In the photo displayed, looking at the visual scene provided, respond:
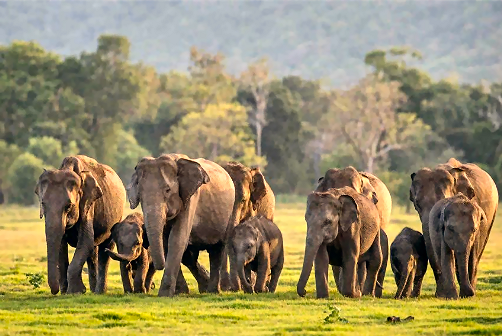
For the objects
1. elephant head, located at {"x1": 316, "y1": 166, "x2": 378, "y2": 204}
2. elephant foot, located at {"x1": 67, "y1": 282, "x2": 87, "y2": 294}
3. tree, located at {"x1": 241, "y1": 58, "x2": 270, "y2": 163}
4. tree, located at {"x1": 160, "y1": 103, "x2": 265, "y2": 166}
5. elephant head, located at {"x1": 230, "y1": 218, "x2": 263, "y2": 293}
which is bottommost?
elephant foot, located at {"x1": 67, "y1": 282, "x2": 87, "y2": 294}

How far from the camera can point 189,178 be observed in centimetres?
1856

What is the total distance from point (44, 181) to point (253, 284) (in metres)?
4.86

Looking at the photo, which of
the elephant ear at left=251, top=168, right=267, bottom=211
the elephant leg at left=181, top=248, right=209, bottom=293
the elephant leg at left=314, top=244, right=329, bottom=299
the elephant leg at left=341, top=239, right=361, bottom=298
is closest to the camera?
the elephant leg at left=314, top=244, right=329, bottom=299

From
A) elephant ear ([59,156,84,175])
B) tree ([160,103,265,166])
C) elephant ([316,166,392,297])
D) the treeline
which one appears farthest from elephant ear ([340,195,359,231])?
tree ([160,103,265,166])

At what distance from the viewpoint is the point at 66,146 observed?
8012 centimetres

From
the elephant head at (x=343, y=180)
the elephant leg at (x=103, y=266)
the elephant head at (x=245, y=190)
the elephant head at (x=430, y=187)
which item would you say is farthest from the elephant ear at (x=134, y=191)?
the elephant head at (x=430, y=187)

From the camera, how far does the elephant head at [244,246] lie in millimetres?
19250

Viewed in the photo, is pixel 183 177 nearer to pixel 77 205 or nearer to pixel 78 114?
pixel 77 205

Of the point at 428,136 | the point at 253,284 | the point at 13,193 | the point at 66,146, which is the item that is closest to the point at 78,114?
the point at 66,146

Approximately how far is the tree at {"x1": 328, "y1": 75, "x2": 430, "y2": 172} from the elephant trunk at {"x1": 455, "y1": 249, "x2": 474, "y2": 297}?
6101cm

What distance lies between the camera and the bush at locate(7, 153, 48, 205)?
68.8 m

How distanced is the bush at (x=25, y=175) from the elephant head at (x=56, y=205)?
5061cm

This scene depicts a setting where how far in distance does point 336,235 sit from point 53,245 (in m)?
4.21

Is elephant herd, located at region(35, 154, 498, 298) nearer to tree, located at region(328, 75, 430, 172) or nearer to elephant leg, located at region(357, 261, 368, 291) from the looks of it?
elephant leg, located at region(357, 261, 368, 291)
